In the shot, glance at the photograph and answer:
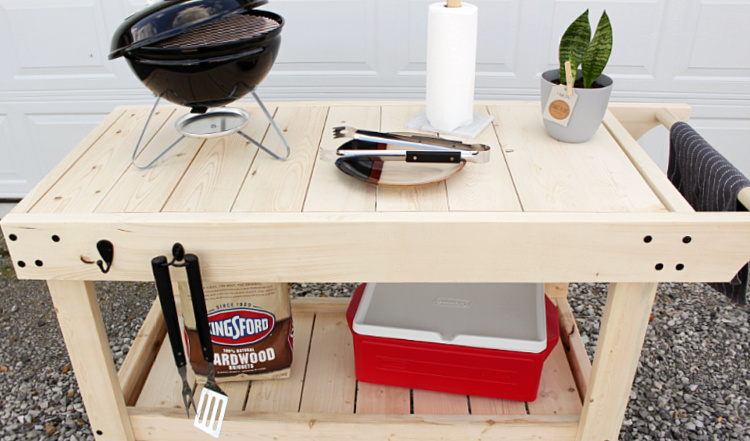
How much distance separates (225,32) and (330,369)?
0.85 meters

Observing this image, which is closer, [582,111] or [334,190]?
[334,190]

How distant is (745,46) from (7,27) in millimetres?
2613

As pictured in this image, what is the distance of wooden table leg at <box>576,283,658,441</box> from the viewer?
43.2 inches

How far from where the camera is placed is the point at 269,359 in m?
1.44

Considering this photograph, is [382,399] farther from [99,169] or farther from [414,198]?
[99,169]

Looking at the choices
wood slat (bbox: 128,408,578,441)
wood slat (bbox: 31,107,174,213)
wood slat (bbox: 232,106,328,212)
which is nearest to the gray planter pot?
wood slat (bbox: 232,106,328,212)

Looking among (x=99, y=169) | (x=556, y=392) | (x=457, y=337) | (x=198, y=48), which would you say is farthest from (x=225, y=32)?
(x=556, y=392)

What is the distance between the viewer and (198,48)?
3.38 feet

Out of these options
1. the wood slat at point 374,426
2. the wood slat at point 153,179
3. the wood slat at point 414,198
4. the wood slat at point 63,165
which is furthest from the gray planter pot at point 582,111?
the wood slat at point 63,165

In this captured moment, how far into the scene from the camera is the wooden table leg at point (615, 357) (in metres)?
1.10

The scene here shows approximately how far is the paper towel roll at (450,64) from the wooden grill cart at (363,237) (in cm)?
9

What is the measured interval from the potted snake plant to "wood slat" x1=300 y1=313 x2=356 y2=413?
763 millimetres

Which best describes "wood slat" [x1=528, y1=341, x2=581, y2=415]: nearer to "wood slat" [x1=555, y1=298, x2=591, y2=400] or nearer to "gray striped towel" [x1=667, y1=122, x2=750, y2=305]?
"wood slat" [x1=555, y1=298, x2=591, y2=400]

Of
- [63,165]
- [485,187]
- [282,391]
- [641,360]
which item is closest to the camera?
[485,187]
